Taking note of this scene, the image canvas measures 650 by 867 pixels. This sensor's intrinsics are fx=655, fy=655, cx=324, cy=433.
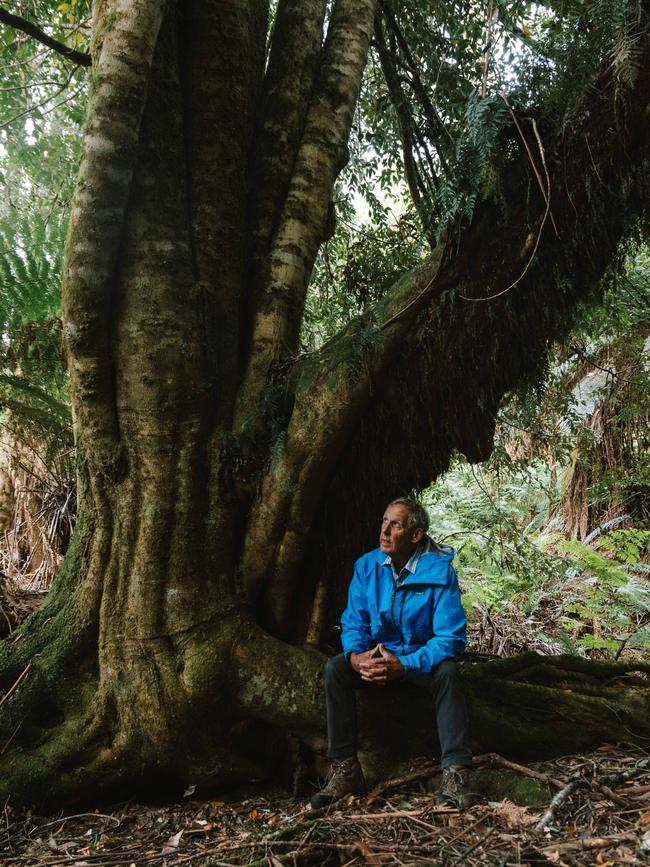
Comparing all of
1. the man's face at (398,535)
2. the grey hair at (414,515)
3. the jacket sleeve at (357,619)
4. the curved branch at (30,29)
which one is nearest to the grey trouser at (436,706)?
the jacket sleeve at (357,619)

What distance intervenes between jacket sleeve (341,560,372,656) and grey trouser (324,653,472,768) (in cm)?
11

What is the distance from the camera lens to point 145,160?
354cm

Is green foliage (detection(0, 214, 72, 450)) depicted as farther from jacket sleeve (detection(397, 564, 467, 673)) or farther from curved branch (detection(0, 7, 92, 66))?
jacket sleeve (detection(397, 564, 467, 673))

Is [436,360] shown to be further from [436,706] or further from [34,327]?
[34,327]

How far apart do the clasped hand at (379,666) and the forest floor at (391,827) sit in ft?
1.63

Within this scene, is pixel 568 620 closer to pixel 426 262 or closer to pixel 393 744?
pixel 393 744

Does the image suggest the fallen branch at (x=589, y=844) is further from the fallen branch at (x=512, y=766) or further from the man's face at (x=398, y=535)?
the man's face at (x=398, y=535)

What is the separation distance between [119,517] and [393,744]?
184 centimetres

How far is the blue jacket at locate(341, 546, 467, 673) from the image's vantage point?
320 centimetres

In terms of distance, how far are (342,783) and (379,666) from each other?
571mm

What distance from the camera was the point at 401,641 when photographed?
11.1 feet

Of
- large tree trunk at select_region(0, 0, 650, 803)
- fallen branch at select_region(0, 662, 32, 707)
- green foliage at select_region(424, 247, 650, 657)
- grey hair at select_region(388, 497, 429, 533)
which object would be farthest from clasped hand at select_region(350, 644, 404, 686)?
fallen branch at select_region(0, 662, 32, 707)

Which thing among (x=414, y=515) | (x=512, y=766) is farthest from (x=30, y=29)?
(x=512, y=766)

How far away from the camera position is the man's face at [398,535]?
341 centimetres
